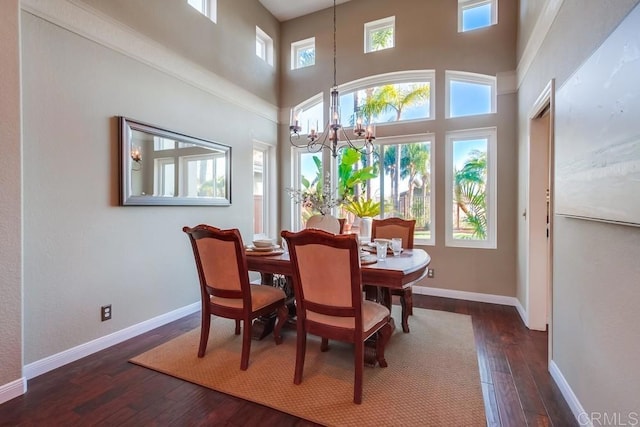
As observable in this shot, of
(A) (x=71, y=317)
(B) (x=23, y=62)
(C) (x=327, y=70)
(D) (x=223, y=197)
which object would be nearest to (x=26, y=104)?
(B) (x=23, y=62)

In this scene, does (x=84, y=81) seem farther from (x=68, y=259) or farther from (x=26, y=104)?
(x=68, y=259)

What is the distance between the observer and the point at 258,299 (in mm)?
2395

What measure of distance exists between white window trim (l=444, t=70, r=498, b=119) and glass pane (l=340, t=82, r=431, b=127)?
244mm

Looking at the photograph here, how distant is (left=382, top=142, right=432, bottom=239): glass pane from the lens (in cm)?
425

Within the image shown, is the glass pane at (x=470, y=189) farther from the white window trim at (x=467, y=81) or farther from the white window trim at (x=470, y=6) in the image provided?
the white window trim at (x=470, y=6)

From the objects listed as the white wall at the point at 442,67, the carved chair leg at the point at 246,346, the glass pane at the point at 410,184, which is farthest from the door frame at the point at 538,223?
the carved chair leg at the point at 246,346

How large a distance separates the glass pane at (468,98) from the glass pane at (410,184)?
0.59 metres

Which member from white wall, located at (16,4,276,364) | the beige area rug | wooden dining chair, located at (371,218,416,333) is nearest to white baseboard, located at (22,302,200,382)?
white wall, located at (16,4,276,364)

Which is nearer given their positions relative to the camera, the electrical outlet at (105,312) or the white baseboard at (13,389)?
the white baseboard at (13,389)

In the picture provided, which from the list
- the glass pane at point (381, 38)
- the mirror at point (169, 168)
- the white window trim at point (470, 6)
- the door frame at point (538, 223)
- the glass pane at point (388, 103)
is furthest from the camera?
the glass pane at point (381, 38)

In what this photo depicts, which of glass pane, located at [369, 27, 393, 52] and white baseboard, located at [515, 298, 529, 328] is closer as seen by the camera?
white baseboard, located at [515, 298, 529, 328]

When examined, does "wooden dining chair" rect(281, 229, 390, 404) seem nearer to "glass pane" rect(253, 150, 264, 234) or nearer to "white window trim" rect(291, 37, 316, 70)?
"glass pane" rect(253, 150, 264, 234)

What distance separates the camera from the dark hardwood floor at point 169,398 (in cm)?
175

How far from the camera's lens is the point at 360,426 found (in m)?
1.69
